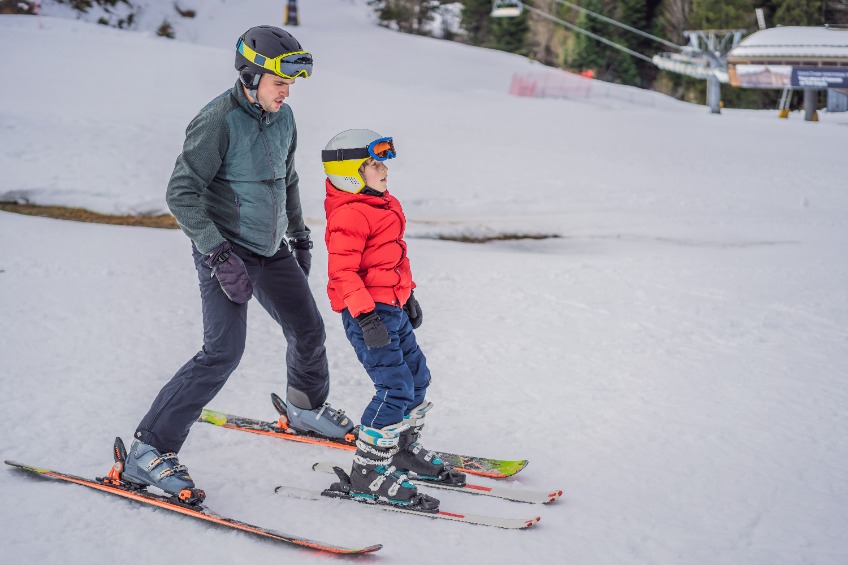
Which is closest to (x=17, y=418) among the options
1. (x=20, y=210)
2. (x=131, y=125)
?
(x=20, y=210)

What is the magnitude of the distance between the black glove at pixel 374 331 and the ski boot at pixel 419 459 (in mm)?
576

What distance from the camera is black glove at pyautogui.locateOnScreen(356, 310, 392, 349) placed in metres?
3.55

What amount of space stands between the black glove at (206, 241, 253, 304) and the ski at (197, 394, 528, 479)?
3.91 feet

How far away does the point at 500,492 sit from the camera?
390cm

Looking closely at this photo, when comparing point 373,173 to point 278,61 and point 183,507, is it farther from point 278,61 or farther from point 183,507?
point 183,507

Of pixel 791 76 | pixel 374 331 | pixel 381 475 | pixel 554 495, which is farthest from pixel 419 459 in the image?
pixel 791 76

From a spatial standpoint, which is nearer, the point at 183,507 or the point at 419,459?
the point at 183,507

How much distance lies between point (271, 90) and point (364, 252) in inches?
33.2

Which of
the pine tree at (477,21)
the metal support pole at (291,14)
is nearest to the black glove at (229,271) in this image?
the metal support pole at (291,14)

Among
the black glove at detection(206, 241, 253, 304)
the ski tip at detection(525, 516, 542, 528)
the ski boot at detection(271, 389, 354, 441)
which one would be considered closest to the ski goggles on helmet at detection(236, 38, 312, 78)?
the black glove at detection(206, 241, 253, 304)

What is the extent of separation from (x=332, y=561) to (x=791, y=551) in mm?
1896

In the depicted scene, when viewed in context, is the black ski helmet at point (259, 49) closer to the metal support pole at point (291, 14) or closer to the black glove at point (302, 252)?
the black glove at point (302, 252)

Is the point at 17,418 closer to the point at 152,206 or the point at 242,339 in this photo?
the point at 242,339

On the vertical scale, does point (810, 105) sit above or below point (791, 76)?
below
